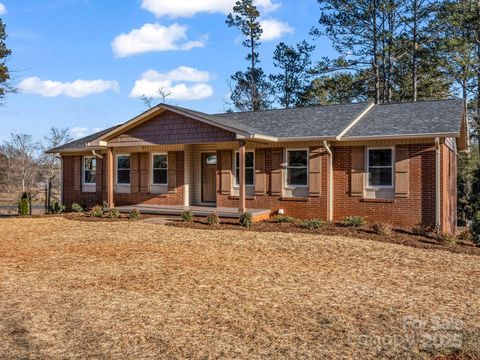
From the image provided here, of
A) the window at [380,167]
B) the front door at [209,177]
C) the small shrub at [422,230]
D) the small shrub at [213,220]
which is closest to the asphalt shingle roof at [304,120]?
the window at [380,167]

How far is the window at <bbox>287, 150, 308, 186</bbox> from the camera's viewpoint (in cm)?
1538

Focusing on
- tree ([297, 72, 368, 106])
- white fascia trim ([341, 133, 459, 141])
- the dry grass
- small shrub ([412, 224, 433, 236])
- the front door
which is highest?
tree ([297, 72, 368, 106])

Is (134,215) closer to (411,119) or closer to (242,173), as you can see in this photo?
(242,173)

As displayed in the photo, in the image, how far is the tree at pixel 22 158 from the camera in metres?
37.9

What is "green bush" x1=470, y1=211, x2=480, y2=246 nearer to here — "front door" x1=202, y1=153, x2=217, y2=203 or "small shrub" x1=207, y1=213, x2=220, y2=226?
"small shrub" x1=207, y1=213, x2=220, y2=226

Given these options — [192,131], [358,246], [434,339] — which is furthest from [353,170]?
[434,339]

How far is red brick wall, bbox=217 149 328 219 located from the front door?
1609 millimetres

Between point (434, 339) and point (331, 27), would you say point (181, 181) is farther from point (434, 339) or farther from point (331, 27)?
point (331, 27)

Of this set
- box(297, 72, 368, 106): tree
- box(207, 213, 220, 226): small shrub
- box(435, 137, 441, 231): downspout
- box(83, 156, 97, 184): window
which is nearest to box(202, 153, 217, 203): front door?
box(207, 213, 220, 226): small shrub

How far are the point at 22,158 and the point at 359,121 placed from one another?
1296 inches

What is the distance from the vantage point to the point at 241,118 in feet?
64.3

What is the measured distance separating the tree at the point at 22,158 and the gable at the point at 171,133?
24487 mm

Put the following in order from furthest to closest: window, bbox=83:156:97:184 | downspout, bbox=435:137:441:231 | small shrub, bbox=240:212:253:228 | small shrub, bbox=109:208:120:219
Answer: window, bbox=83:156:97:184
small shrub, bbox=109:208:120:219
small shrub, bbox=240:212:253:228
downspout, bbox=435:137:441:231

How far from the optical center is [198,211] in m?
15.9
